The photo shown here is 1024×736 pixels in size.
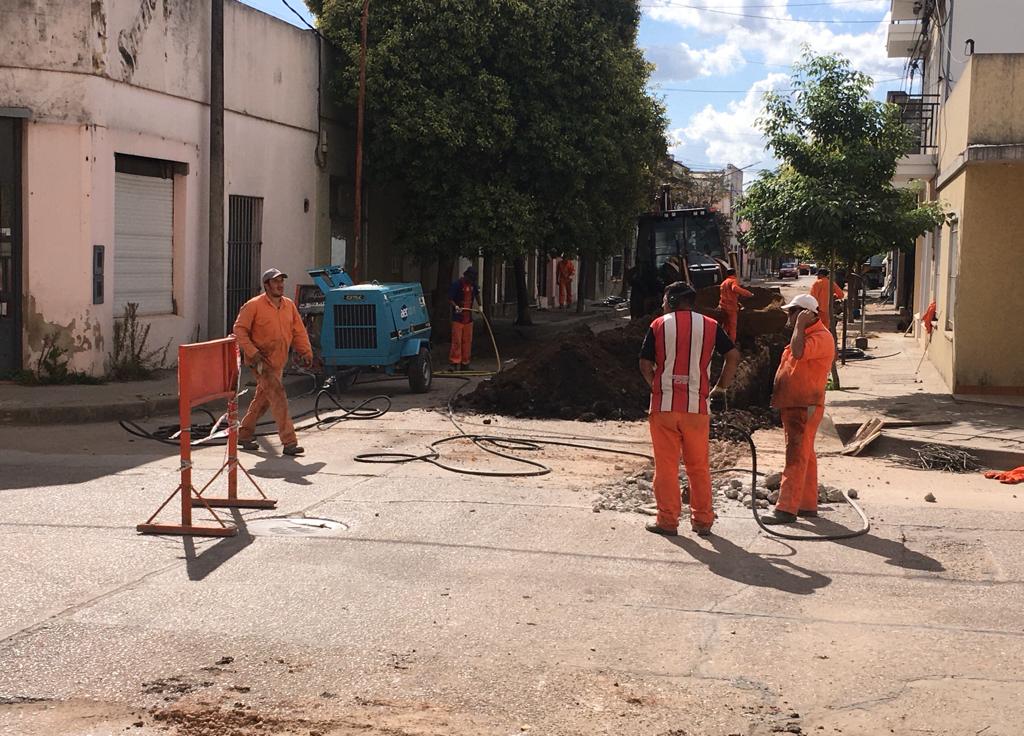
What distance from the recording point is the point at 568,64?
23.1m

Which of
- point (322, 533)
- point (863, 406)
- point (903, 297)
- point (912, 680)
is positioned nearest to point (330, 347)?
point (863, 406)

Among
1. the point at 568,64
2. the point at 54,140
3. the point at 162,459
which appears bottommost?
the point at 162,459

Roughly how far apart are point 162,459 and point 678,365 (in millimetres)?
5476

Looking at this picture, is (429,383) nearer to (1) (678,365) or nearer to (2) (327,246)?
(2) (327,246)

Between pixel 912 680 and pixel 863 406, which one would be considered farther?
pixel 863 406

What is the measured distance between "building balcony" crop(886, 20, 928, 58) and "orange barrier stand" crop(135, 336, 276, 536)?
3140 centimetres

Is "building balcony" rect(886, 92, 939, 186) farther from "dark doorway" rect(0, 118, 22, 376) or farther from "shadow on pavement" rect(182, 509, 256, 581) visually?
"shadow on pavement" rect(182, 509, 256, 581)

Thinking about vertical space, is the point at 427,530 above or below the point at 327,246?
below

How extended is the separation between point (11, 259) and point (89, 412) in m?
3.25

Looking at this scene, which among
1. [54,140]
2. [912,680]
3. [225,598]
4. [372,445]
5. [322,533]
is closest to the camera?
[912,680]

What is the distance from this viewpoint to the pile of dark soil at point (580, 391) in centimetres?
Answer: 1504

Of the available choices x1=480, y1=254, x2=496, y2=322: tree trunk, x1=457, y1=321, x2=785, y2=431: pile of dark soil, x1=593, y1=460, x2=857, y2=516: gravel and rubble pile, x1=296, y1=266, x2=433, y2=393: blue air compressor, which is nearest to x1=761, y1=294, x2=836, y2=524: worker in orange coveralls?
x1=593, y1=460, x2=857, y2=516: gravel and rubble pile

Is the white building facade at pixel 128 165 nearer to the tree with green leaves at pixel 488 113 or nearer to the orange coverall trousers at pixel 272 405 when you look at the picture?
the tree with green leaves at pixel 488 113

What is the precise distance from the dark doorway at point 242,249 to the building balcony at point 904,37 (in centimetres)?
2327
